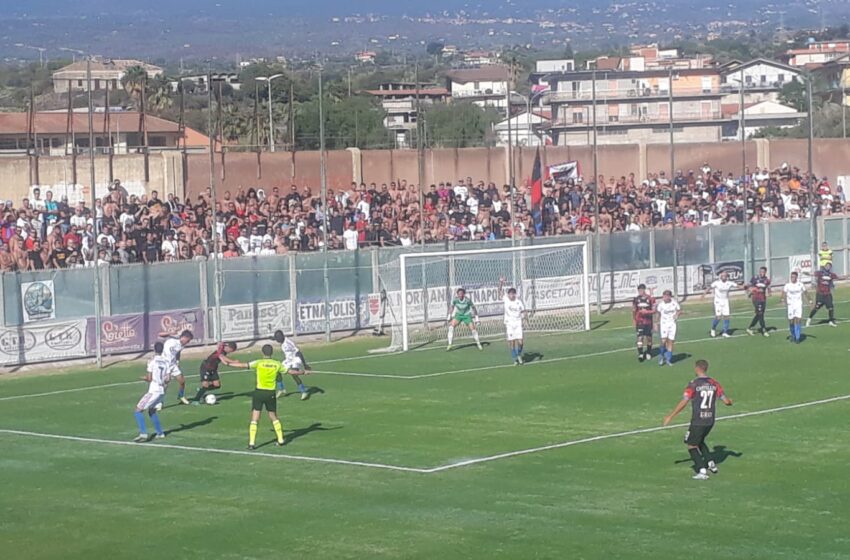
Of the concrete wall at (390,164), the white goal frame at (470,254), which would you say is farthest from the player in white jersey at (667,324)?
the concrete wall at (390,164)

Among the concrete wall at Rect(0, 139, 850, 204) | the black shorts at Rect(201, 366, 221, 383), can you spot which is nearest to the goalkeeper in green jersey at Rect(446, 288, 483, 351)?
the black shorts at Rect(201, 366, 221, 383)

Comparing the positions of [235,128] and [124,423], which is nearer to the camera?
[124,423]

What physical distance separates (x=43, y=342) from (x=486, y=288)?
14.8 metres

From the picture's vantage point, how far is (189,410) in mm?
30812

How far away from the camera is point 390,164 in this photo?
61.4 meters

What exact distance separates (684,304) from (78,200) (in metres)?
22.1

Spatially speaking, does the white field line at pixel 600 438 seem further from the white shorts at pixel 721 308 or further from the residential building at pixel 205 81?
the residential building at pixel 205 81

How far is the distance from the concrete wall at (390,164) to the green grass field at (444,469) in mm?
17481

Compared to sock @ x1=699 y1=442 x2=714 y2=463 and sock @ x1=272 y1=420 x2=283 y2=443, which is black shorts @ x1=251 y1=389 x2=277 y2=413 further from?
sock @ x1=699 y1=442 x2=714 y2=463

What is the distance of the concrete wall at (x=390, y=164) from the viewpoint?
5328 centimetres

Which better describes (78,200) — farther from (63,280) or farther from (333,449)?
(333,449)

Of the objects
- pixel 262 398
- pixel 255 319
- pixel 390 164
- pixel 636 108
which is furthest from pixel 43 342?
pixel 636 108

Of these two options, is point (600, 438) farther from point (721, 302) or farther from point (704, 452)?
point (721, 302)

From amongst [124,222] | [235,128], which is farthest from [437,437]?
[235,128]
